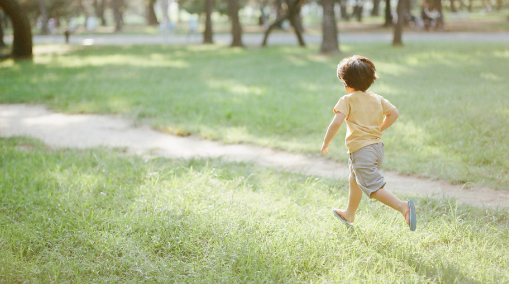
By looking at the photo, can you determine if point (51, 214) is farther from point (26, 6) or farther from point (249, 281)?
point (26, 6)

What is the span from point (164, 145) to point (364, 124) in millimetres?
3872

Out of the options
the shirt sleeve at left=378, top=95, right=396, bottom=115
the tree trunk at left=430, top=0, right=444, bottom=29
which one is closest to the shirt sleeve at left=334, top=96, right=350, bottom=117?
the shirt sleeve at left=378, top=95, right=396, bottom=115

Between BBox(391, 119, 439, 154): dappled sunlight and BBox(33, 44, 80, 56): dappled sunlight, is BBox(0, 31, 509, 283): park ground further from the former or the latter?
BBox(33, 44, 80, 56): dappled sunlight

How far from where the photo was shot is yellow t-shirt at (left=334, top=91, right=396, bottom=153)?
3338 millimetres

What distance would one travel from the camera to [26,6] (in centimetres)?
4062

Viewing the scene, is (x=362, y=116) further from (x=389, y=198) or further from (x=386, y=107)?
(x=389, y=198)

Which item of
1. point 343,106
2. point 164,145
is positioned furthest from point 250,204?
point 164,145

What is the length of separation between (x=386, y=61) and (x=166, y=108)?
7811 millimetres

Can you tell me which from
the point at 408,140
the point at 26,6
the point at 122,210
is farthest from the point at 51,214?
the point at 26,6

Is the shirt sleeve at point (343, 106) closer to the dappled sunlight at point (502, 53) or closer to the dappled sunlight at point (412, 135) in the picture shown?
the dappled sunlight at point (412, 135)

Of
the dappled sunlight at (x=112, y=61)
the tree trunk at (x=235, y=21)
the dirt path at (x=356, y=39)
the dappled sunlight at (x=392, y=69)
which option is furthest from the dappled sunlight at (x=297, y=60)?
the dirt path at (x=356, y=39)

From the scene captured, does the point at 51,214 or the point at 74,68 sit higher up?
the point at 74,68

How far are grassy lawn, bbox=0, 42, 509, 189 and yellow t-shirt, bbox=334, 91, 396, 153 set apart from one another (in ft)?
6.58

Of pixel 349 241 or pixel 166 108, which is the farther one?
pixel 166 108
